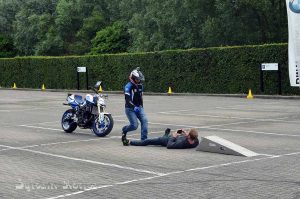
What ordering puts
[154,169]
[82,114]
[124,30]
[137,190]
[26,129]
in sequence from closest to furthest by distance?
[137,190]
[154,169]
[82,114]
[26,129]
[124,30]

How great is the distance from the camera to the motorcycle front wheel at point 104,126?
15617 mm

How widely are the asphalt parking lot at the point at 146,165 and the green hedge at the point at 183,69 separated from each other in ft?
48.6

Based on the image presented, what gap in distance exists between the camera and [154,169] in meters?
10.5

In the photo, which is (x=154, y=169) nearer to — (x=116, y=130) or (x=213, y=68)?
(x=116, y=130)

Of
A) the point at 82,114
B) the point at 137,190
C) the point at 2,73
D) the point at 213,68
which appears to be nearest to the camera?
the point at 137,190

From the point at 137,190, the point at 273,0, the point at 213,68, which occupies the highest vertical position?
the point at 273,0

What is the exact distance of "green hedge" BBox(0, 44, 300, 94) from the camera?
33.2 metres

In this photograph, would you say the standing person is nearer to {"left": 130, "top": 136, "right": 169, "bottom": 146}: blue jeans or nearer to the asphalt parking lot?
{"left": 130, "top": 136, "right": 169, "bottom": 146}: blue jeans

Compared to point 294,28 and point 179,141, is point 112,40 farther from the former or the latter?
point 179,141

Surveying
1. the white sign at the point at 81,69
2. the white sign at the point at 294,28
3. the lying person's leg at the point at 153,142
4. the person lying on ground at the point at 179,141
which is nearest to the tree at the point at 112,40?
the white sign at the point at 81,69

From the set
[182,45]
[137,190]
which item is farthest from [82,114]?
[182,45]

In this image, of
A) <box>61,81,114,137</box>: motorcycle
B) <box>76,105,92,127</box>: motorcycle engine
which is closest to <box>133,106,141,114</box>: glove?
<box>61,81,114,137</box>: motorcycle

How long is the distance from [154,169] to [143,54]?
30721 millimetres

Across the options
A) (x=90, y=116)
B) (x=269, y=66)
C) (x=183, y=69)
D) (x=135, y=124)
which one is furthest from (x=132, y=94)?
(x=183, y=69)
